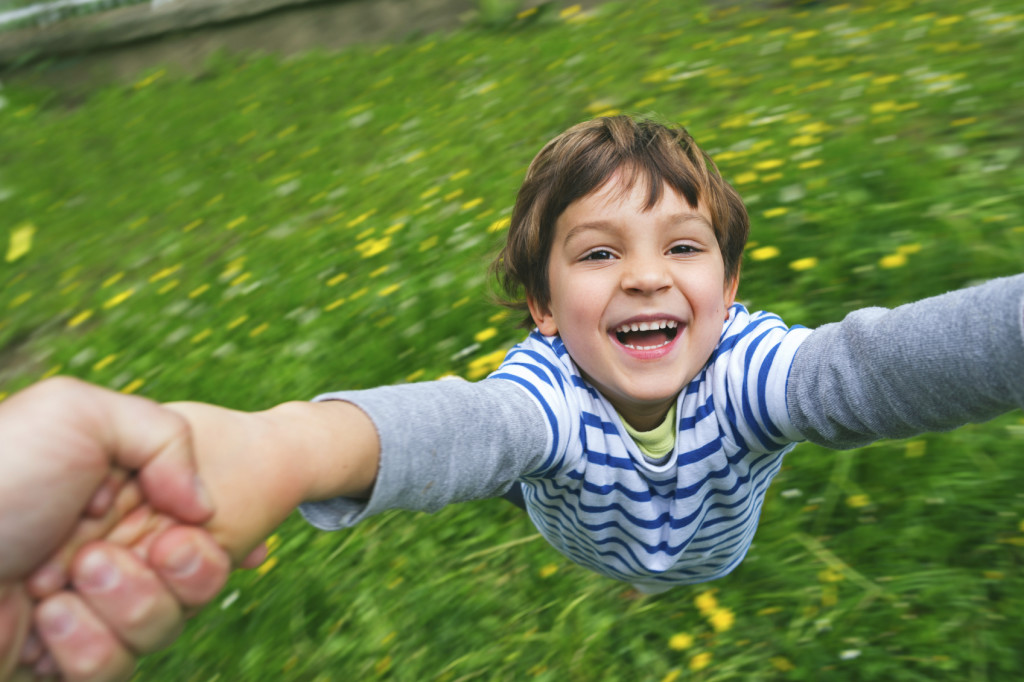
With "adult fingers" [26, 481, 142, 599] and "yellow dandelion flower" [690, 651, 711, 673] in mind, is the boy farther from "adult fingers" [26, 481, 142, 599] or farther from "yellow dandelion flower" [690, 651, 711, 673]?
"yellow dandelion flower" [690, 651, 711, 673]

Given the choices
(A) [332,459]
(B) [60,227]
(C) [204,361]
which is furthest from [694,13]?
(A) [332,459]

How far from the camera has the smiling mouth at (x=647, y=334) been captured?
5.65ft

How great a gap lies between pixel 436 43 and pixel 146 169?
8.00ft

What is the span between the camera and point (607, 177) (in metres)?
1.82

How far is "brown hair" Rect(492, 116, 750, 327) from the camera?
184 cm

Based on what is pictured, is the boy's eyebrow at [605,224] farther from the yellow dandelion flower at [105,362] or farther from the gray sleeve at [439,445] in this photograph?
the yellow dandelion flower at [105,362]

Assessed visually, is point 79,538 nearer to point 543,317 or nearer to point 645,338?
point 645,338

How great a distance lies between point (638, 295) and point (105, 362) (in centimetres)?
319

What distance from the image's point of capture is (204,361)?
11.9 feet

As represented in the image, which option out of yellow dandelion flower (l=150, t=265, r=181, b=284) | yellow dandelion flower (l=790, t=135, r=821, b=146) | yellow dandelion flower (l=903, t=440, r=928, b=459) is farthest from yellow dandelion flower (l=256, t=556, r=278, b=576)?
yellow dandelion flower (l=790, t=135, r=821, b=146)

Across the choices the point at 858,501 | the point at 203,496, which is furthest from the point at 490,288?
A: the point at 203,496

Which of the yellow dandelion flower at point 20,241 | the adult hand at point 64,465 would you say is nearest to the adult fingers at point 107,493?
the adult hand at point 64,465

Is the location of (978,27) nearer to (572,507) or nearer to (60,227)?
(572,507)

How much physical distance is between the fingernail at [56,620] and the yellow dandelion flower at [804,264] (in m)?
2.57
